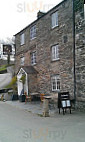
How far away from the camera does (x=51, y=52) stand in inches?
608

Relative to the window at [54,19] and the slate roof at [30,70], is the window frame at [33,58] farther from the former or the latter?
the window at [54,19]

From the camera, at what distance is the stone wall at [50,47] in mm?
13113

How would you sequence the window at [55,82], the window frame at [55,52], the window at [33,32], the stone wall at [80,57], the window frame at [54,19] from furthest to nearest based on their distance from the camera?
the window at [33,32], the window frame at [54,19], the window frame at [55,52], the window at [55,82], the stone wall at [80,57]

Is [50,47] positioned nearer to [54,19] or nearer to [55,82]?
[54,19]

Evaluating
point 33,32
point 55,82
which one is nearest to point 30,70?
point 55,82

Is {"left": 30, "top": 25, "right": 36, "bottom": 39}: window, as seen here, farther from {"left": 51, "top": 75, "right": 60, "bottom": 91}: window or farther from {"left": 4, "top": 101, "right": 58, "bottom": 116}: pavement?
{"left": 4, "top": 101, "right": 58, "bottom": 116}: pavement

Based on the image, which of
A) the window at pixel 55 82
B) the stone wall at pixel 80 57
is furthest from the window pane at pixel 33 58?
the stone wall at pixel 80 57

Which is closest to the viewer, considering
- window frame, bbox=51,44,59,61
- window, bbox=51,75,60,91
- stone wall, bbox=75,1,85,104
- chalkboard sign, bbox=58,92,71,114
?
chalkboard sign, bbox=58,92,71,114

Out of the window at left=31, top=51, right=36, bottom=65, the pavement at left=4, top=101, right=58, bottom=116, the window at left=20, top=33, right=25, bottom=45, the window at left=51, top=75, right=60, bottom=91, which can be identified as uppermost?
the window at left=20, top=33, right=25, bottom=45

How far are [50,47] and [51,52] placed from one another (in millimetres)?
449

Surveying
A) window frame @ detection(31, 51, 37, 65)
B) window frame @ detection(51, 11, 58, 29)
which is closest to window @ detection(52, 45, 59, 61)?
window frame @ detection(51, 11, 58, 29)

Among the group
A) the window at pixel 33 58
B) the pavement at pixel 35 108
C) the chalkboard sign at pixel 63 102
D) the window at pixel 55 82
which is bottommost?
the pavement at pixel 35 108

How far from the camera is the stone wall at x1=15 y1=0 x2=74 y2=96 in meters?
13.1

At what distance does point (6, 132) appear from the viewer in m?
6.94
